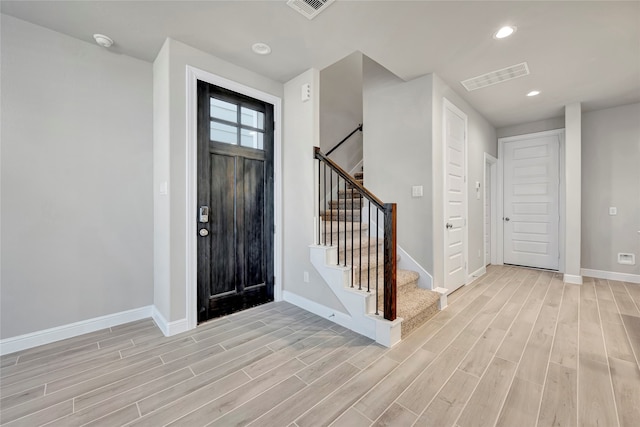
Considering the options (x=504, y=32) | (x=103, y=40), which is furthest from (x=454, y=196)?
(x=103, y=40)

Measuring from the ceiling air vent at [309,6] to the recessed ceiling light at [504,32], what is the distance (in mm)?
1566

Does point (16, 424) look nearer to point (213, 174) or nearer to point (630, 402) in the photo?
point (213, 174)

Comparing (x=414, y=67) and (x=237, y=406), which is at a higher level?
(x=414, y=67)

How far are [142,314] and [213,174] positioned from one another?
5.42 ft

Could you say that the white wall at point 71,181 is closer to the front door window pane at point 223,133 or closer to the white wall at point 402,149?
the front door window pane at point 223,133

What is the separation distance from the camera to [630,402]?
1.56 m

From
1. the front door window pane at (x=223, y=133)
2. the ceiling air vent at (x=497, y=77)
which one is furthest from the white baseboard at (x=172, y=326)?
the ceiling air vent at (x=497, y=77)

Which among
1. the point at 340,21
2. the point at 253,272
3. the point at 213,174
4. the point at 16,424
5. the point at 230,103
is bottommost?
the point at 16,424

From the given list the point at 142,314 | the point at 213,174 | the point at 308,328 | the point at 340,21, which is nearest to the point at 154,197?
the point at 213,174

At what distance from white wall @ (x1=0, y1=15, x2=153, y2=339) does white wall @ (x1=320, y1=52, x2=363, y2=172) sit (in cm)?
255

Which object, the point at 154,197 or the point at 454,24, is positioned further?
the point at 154,197

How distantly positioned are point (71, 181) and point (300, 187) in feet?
7.02

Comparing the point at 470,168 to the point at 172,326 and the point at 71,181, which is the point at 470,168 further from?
the point at 71,181

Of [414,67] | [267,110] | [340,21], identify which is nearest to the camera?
[340,21]
